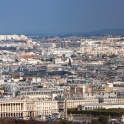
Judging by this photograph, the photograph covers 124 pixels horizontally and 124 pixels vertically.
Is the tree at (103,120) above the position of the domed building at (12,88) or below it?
below

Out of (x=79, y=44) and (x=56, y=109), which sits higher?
(x=79, y=44)

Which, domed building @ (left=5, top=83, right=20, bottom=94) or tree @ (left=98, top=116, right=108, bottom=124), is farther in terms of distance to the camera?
domed building @ (left=5, top=83, right=20, bottom=94)

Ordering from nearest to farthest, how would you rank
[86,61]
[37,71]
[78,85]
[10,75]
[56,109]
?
1. [56,109]
2. [78,85]
3. [10,75]
4. [37,71]
5. [86,61]

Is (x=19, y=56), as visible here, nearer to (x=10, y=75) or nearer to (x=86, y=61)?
(x=86, y=61)

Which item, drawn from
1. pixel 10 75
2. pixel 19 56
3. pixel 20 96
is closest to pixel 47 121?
pixel 20 96

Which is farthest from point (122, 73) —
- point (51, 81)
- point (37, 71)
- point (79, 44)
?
point (79, 44)

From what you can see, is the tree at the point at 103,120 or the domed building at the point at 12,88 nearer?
the tree at the point at 103,120

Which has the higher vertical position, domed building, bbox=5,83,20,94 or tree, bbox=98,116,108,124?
domed building, bbox=5,83,20,94

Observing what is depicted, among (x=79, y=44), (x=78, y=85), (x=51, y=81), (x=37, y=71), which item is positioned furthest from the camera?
(x=79, y=44)

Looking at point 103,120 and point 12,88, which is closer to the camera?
point 103,120

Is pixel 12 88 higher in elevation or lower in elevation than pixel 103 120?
higher

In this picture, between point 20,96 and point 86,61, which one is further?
point 86,61
